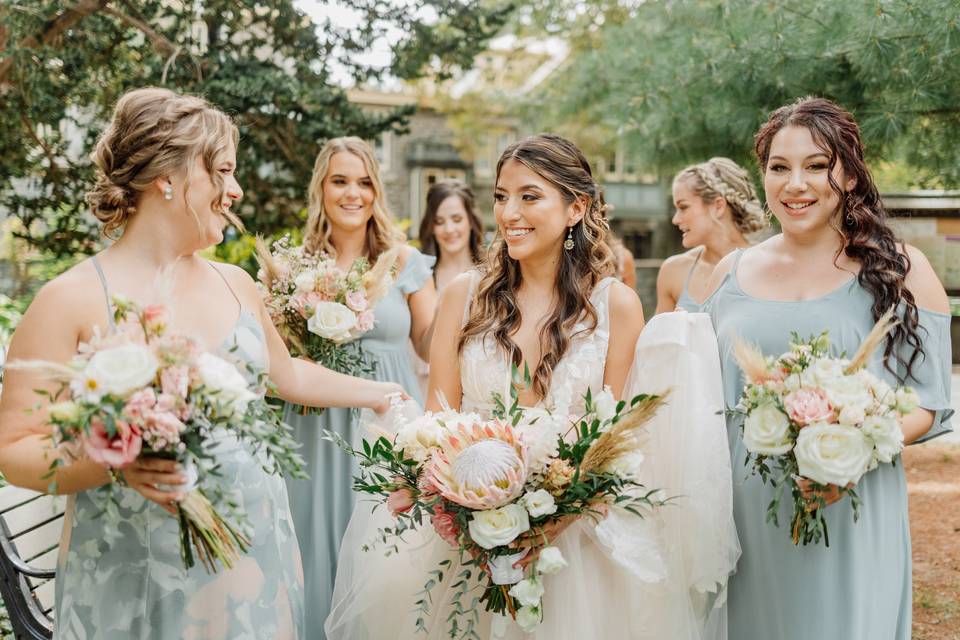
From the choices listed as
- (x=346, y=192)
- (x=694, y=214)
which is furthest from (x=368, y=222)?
(x=694, y=214)

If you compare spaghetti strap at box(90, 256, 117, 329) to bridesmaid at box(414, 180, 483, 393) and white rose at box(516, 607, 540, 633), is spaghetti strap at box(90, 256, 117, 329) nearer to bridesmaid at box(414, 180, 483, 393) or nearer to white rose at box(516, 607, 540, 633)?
white rose at box(516, 607, 540, 633)

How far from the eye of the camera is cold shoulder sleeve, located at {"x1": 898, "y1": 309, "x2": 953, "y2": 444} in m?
2.88

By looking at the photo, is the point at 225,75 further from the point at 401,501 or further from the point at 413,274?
the point at 401,501

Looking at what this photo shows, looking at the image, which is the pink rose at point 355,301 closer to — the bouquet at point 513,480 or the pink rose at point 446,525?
the bouquet at point 513,480

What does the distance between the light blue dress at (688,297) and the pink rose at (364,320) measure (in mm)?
2290

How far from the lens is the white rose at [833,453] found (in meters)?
2.39

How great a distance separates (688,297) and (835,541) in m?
3.02

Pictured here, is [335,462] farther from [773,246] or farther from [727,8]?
[727,8]

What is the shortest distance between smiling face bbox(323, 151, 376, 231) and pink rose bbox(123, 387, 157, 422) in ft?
10.7

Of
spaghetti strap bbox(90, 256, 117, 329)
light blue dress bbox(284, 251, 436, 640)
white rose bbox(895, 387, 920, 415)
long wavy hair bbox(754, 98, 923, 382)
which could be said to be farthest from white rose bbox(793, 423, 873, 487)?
light blue dress bbox(284, 251, 436, 640)

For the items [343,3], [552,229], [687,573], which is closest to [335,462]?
[552,229]

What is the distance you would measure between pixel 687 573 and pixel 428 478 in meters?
0.93

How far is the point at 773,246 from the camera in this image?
10.9 ft

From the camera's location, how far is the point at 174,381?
1.92 meters
